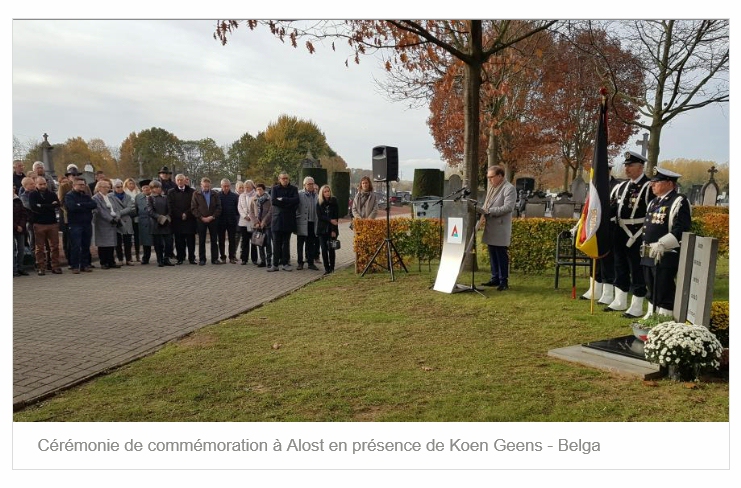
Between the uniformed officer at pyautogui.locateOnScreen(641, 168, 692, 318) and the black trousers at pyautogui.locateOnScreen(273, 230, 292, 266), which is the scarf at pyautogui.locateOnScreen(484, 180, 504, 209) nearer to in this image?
the uniformed officer at pyautogui.locateOnScreen(641, 168, 692, 318)

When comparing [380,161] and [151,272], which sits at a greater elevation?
[380,161]

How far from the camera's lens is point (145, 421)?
411 centimetres

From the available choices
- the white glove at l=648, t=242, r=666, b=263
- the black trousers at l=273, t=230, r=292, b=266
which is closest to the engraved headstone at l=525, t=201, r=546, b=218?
the black trousers at l=273, t=230, r=292, b=266

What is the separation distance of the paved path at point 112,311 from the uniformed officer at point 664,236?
553 centimetres

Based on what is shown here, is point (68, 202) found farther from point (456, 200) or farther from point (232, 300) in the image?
point (456, 200)

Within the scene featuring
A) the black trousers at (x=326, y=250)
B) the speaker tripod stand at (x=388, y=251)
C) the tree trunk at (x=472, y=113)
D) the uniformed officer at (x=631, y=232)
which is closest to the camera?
the uniformed officer at (x=631, y=232)

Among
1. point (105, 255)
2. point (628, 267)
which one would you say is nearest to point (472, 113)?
point (628, 267)

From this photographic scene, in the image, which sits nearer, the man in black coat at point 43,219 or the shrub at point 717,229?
the man in black coat at point 43,219

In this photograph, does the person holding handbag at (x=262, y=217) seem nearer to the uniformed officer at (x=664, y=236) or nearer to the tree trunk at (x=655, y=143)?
the uniformed officer at (x=664, y=236)

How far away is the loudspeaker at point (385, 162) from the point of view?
11.1m

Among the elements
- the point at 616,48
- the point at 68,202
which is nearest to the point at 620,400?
the point at 68,202

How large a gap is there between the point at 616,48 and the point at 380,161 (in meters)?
10.4

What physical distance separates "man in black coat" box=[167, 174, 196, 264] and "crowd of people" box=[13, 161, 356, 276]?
23 mm

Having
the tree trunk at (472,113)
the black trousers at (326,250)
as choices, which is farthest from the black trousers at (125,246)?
the tree trunk at (472,113)
